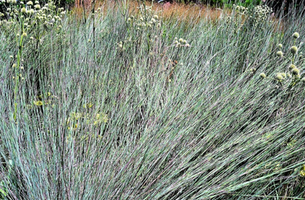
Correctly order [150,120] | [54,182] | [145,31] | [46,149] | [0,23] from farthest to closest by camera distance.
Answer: [0,23] < [145,31] < [150,120] < [46,149] < [54,182]

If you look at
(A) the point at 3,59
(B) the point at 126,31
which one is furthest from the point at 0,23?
(B) the point at 126,31

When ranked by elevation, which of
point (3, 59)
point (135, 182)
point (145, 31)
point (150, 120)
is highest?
point (145, 31)

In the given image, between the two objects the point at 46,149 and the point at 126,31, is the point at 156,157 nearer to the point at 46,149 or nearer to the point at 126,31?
the point at 46,149

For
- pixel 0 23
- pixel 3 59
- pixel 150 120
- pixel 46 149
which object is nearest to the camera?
pixel 46 149

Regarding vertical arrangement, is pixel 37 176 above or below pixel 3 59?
below

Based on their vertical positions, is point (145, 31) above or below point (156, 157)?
above

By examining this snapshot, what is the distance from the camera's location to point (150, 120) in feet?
4.80

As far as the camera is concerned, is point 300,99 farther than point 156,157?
Yes

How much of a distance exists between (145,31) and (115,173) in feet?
4.58

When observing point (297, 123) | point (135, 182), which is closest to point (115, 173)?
point (135, 182)

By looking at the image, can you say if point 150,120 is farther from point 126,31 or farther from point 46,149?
point 126,31

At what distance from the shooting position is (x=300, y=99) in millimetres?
1580

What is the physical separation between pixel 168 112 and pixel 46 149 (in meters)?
0.62

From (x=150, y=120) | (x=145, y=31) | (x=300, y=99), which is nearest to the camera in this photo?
(x=150, y=120)
